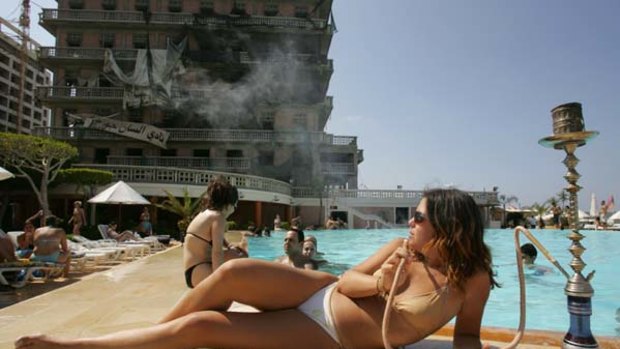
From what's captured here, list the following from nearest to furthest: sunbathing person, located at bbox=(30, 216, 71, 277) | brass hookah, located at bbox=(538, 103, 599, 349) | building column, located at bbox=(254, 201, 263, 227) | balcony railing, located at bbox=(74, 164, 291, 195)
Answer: brass hookah, located at bbox=(538, 103, 599, 349) → sunbathing person, located at bbox=(30, 216, 71, 277) → balcony railing, located at bbox=(74, 164, 291, 195) → building column, located at bbox=(254, 201, 263, 227)

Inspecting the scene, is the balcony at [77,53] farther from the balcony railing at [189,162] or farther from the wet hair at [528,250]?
the wet hair at [528,250]

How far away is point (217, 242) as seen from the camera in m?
3.31

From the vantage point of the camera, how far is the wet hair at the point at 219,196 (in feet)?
11.2

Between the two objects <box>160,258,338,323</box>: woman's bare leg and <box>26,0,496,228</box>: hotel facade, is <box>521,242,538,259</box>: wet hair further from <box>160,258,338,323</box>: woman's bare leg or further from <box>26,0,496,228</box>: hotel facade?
<box>26,0,496,228</box>: hotel facade

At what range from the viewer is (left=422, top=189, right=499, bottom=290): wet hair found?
6.74 feet

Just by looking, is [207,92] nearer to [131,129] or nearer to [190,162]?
[190,162]

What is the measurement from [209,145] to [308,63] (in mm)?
10259

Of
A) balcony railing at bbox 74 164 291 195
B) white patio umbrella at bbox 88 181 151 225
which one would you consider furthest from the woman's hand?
balcony railing at bbox 74 164 291 195

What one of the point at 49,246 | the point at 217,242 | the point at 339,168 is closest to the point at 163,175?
the point at 339,168

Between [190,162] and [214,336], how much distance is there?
99.9ft

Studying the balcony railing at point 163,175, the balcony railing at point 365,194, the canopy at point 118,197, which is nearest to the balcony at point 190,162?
the balcony railing at point 365,194

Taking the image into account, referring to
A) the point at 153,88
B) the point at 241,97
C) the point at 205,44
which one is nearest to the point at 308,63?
the point at 241,97

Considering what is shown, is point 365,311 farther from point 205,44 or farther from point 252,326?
point 205,44

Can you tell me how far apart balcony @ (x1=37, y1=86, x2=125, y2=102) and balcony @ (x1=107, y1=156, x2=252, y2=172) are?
196 inches
